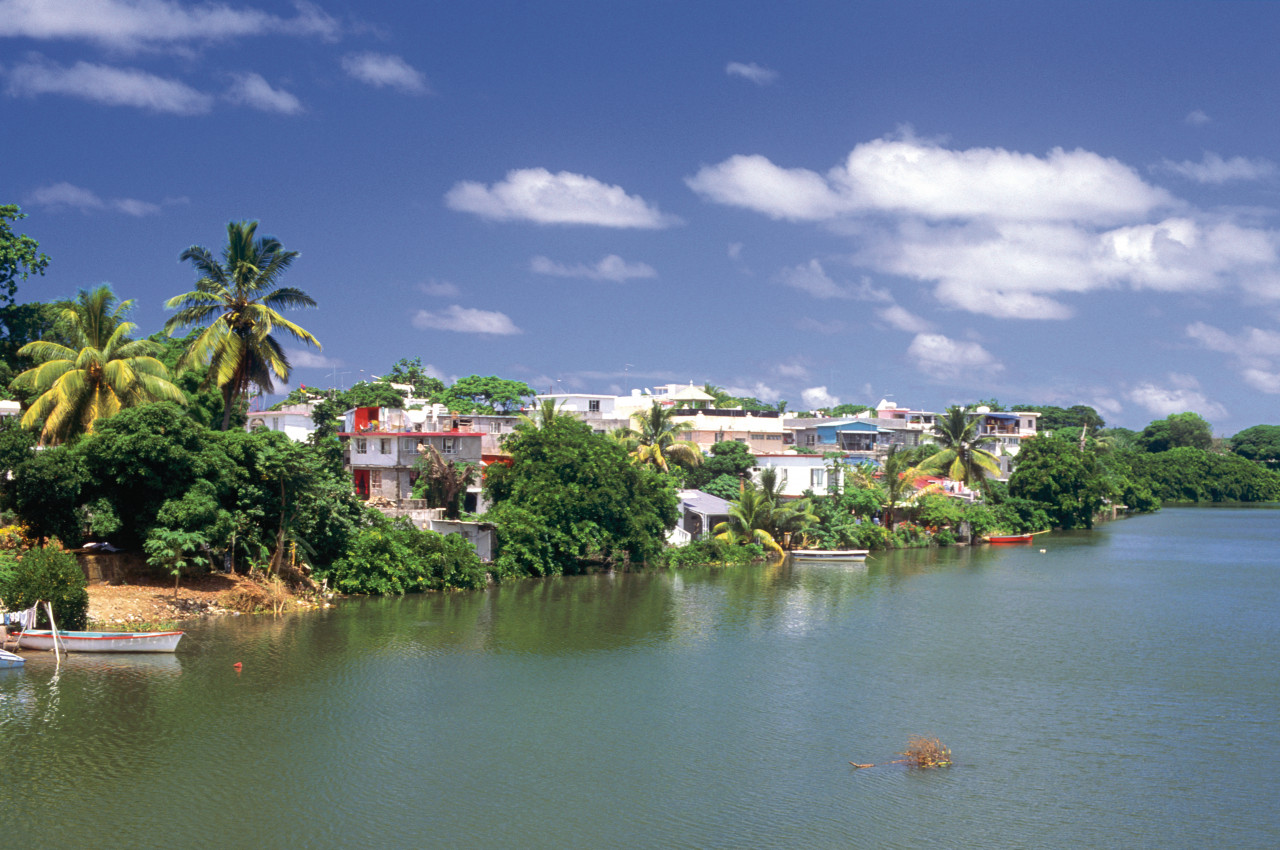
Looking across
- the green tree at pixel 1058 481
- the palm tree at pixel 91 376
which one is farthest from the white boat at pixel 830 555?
the palm tree at pixel 91 376

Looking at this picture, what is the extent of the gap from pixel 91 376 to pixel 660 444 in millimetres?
30194

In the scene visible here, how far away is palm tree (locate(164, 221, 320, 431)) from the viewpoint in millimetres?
37875

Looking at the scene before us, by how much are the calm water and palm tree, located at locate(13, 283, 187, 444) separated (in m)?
9.76

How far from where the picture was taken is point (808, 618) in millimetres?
34281

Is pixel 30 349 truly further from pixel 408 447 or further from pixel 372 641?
pixel 372 641

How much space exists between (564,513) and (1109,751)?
83.4ft

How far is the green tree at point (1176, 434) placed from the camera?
121 metres

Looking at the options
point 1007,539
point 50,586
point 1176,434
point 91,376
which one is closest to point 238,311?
point 91,376

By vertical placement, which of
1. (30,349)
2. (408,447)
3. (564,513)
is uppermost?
(30,349)

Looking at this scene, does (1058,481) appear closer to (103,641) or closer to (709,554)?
(709,554)

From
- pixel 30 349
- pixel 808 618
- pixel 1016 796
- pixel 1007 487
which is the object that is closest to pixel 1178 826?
pixel 1016 796

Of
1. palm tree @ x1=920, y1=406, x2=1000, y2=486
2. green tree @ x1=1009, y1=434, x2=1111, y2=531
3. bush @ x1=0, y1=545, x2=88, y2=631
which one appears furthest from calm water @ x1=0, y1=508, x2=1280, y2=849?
green tree @ x1=1009, y1=434, x2=1111, y2=531

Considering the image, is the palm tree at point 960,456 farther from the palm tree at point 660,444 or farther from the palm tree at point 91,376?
the palm tree at point 91,376

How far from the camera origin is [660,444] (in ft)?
188
